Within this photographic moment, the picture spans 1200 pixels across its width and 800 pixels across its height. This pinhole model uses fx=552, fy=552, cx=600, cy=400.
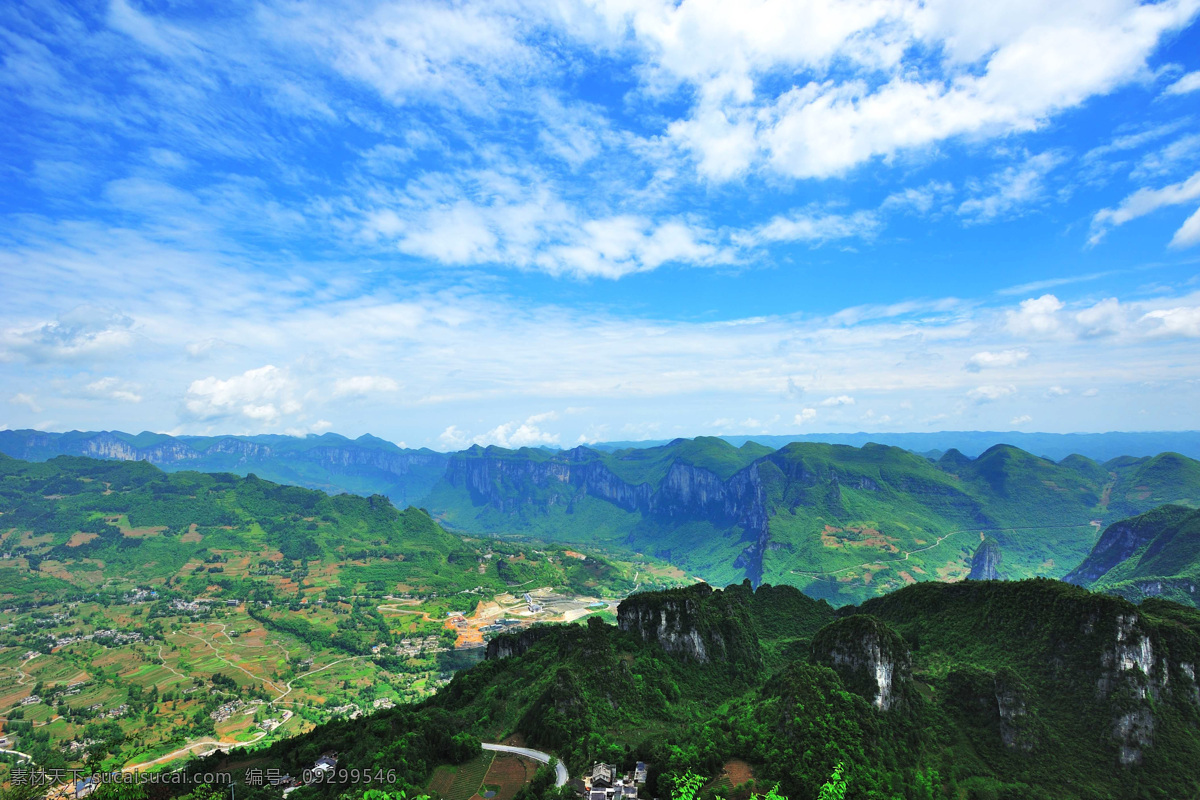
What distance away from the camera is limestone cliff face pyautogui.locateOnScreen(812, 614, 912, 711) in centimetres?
6612

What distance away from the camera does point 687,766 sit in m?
51.1

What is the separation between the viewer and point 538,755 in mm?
62406

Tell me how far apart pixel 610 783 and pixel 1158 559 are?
207 meters

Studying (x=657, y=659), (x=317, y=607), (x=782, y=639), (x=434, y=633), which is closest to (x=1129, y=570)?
(x=782, y=639)

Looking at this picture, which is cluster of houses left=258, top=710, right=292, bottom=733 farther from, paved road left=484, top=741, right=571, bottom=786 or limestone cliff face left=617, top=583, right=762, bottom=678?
limestone cliff face left=617, top=583, right=762, bottom=678

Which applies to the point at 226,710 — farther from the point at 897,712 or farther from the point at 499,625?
the point at 897,712

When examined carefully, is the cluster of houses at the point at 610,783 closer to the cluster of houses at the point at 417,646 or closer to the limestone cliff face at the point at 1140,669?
the limestone cliff face at the point at 1140,669

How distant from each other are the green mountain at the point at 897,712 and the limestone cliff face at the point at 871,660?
0.62ft

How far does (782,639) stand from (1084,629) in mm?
Answer: 50584

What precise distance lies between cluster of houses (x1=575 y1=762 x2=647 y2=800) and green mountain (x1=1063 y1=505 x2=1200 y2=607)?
523 ft

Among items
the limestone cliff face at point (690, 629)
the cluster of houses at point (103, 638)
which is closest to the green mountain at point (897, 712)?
the limestone cliff face at point (690, 629)

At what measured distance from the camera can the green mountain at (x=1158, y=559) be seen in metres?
142

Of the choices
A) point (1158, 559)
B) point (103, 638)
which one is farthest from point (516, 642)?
point (1158, 559)

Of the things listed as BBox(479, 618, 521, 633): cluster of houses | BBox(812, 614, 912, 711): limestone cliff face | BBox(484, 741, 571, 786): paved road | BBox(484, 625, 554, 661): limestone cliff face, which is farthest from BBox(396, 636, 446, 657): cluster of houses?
BBox(812, 614, 912, 711): limestone cliff face
